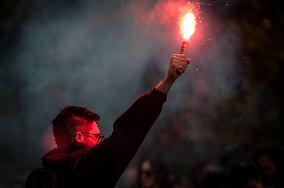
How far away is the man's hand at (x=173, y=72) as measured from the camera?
9.81 ft

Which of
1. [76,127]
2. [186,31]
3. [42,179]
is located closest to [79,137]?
[76,127]

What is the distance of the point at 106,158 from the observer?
276 cm

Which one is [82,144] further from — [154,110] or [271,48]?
[271,48]

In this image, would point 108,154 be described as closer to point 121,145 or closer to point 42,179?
point 121,145

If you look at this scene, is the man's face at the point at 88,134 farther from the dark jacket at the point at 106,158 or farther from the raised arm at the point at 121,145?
the raised arm at the point at 121,145

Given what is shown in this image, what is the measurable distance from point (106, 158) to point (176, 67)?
0.85m

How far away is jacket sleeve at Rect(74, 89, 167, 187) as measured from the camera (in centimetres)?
276

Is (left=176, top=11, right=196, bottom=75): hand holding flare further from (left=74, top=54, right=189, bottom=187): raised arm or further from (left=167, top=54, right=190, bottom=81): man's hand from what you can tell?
(left=74, top=54, right=189, bottom=187): raised arm

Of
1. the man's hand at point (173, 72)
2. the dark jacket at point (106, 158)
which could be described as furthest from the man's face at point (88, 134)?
the man's hand at point (173, 72)

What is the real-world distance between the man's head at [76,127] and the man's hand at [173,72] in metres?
0.86


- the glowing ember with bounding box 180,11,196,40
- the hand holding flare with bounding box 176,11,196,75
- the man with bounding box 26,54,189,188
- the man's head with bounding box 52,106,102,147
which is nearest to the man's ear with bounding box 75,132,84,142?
the man's head with bounding box 52,106,102,147

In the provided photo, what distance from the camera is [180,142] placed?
808 centimetres

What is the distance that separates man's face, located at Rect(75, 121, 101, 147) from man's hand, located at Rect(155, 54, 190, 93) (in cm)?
84

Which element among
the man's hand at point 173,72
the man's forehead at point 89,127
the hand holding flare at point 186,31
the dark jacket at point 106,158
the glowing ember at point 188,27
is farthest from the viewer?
the man's forehead at point 89,127
